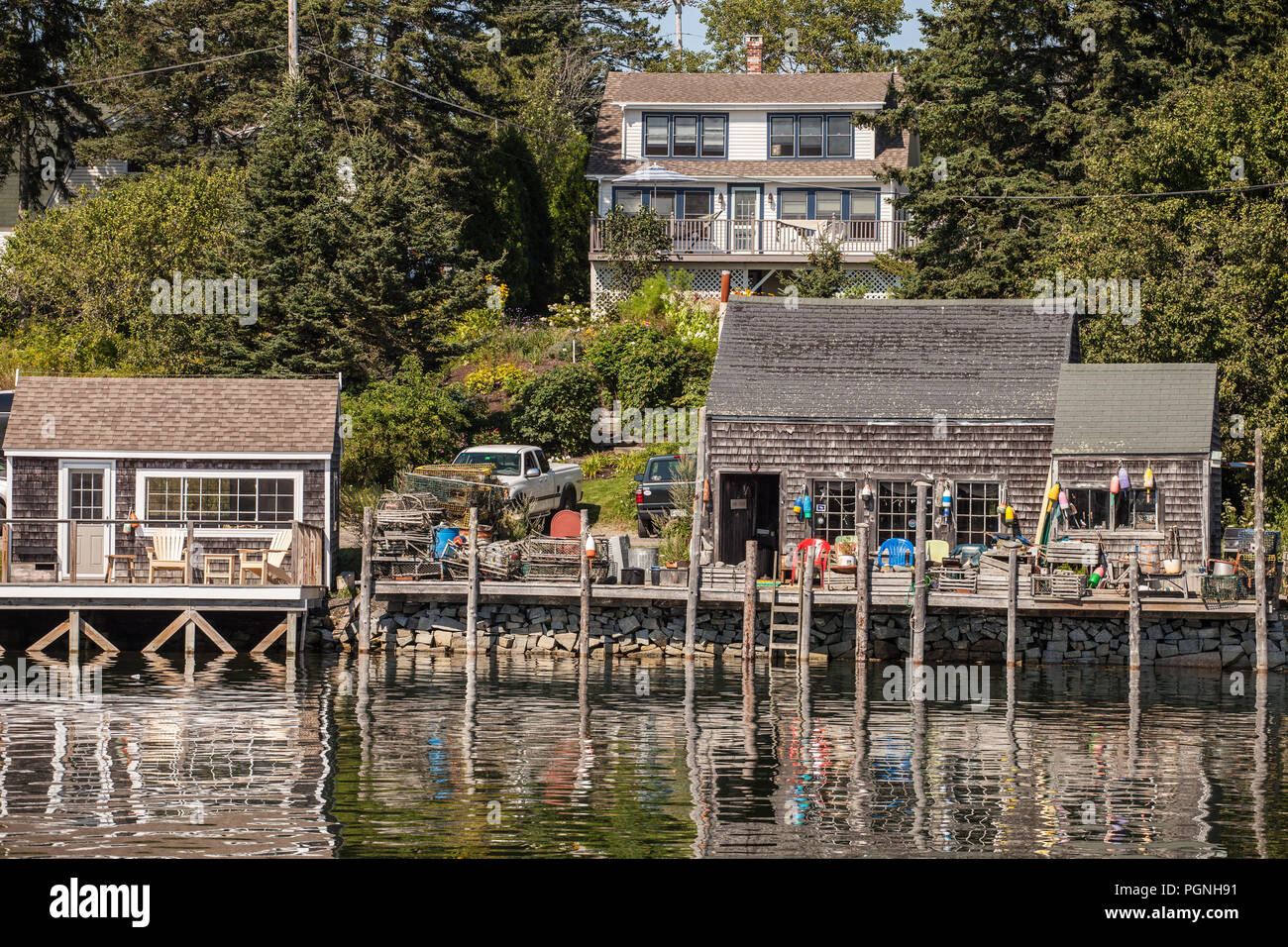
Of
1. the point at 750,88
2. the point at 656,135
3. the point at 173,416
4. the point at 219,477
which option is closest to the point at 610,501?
the point at 219,477

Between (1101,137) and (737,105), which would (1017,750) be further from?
(737,105)

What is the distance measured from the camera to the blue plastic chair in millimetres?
31703

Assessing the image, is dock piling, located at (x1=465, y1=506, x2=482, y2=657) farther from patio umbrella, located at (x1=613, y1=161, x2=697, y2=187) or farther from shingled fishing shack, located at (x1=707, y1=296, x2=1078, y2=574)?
patio umbrella, located at (x1=613, y1=161, x2=697, y2=187)

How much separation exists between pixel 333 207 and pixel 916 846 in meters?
29.9

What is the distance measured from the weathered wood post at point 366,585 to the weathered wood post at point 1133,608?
13.8m

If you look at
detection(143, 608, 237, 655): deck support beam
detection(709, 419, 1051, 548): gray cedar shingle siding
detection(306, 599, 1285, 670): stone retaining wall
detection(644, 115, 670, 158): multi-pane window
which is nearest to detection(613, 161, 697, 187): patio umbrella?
detection(644, 115, 670, 158): multi-pane window

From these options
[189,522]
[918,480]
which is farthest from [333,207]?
[918,480]

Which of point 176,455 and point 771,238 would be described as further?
point 771,238

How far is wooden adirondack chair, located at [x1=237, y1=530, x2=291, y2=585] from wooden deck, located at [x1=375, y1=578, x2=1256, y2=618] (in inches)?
75.1

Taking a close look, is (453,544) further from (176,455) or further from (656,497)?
(656,497)

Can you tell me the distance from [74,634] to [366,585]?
5545mm

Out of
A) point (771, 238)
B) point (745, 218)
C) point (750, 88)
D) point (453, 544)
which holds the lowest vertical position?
point (453, 544)

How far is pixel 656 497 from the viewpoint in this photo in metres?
36.1

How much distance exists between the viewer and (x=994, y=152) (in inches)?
1855
